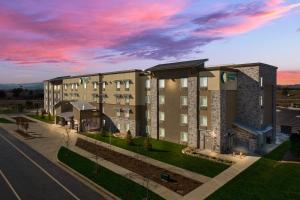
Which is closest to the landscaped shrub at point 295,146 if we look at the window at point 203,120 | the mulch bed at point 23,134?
the window at point 203,120

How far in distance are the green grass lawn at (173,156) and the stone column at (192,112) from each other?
2.55 m

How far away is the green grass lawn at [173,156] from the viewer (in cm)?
3811

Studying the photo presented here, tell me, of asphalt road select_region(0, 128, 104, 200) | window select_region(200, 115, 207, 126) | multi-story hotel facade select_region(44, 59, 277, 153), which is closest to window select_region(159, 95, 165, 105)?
multi-story hotel facade select_region(44, 59, 277, 153)

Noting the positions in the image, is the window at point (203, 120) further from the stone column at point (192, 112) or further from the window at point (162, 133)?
the window at point (162, 133)

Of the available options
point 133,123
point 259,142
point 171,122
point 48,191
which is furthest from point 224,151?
point 48,191

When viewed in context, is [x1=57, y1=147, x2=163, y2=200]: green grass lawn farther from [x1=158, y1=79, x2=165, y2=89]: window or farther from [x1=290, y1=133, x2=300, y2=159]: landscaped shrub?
[x1=290, y1=133, x2=300, y2=159]: landscaped shrub

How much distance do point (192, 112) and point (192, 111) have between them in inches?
7.1

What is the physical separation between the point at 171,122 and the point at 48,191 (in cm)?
2781

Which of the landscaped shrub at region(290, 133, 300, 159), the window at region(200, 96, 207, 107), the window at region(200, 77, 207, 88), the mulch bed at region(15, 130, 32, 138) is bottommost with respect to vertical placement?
the mulch bed at region(15, 130, 32, 138)

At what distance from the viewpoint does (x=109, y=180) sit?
112ft

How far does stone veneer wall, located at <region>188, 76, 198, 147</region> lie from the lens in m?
48.5

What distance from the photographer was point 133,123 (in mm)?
61125

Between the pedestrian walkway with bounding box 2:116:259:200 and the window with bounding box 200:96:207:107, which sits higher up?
the window with bounding box 200:96:207:107

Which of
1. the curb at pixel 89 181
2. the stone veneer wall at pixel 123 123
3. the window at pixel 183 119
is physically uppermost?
the window at pixel 183 119
